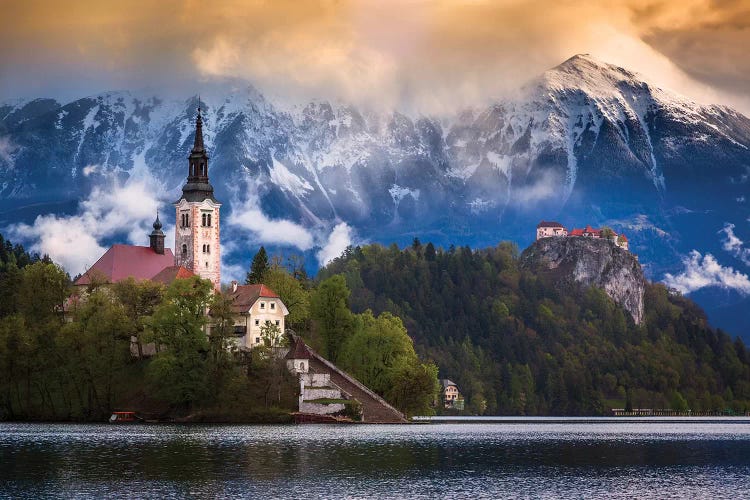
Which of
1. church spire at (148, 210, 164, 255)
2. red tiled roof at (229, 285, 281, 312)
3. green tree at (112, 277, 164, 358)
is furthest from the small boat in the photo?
church spire at (148, 210, 164, 255)

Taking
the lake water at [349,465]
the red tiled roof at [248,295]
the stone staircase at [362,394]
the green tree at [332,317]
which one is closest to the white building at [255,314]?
the red tiled roof at [248,295]

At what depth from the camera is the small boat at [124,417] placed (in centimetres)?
14962

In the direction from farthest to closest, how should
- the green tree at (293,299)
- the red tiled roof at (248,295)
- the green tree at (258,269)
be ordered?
1. the green tree at (258,269)
2. the green tree at (293,299)
3. the red tiled roof at (248,295)

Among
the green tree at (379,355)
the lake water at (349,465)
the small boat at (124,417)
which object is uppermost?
the green tree at (379,355)

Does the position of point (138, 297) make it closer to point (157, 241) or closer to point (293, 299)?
point (293, 299)

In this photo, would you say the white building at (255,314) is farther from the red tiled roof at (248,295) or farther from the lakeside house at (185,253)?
the lakeside house at (185,253)

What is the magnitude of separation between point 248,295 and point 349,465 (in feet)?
262

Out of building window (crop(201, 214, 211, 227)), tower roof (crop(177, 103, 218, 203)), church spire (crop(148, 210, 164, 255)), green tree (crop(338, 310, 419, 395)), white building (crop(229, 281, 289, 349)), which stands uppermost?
tower roof (crop(177, 103, 218, 203))

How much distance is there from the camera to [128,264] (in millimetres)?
180625

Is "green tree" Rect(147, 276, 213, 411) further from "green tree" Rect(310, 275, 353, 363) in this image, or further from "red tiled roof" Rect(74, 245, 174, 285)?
"green tree" Rect(310, 275, 353, 363)

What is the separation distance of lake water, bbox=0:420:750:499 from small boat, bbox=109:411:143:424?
17.1m

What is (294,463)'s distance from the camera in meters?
90.5

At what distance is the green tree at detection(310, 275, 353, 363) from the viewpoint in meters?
174

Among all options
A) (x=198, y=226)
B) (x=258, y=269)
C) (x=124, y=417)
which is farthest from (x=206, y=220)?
(x=124, y=417)
